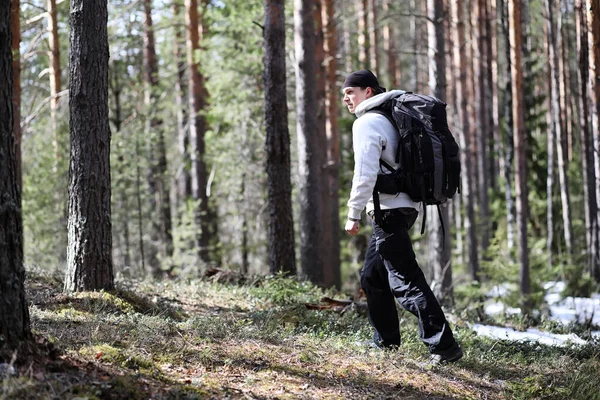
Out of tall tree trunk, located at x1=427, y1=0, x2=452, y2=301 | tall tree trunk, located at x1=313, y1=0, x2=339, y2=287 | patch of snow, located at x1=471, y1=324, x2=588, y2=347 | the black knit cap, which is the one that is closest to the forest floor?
patch of snow, located at x1=471, y1=324, x2=588, y2=347

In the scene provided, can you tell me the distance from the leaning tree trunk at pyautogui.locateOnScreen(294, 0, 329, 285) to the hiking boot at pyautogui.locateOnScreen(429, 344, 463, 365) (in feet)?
21.1

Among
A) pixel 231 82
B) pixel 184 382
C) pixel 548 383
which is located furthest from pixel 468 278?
pixel 184 382

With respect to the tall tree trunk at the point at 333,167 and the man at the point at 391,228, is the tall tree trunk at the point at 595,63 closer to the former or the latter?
the tall tree trunk at the point at 333,167

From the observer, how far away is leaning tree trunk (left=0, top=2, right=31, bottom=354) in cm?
366

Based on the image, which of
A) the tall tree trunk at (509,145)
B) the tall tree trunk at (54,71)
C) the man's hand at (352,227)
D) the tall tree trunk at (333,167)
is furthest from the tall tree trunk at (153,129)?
the man's hand at (352,227)

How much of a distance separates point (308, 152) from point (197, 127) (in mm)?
6372

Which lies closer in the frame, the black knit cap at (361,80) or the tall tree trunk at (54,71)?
the black knit cap at (361,80)

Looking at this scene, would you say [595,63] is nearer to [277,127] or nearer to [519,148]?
[519,148]

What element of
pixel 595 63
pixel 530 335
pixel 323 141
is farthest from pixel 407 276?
Answer: pixel 323 141

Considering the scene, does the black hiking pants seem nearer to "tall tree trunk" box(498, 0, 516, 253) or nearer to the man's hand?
the man's hand

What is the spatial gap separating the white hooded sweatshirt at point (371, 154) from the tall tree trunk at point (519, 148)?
32.4ft

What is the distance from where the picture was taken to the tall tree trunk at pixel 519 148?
47.4ft

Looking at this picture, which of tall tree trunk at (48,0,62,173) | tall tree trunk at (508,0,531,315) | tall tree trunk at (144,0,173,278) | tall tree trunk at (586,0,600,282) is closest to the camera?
tall tree trunk at (586,0,600,282)

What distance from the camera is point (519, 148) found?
51.1ft
